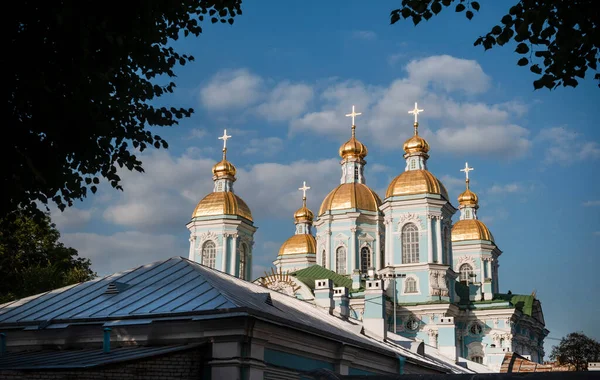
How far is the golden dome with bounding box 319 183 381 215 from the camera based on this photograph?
160 feet

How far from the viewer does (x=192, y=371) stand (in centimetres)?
1251

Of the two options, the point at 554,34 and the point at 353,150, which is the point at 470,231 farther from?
the point at 554,34

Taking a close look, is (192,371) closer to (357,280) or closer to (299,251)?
(357,280)

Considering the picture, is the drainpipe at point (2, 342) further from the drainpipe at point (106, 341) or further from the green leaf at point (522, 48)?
the green leaf at point (522, 48)

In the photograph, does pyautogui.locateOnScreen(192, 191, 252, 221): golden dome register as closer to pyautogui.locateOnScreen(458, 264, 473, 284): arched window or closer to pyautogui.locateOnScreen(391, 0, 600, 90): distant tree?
pyautogui.locateOnScreen(458, 264, 473, 284): arched window

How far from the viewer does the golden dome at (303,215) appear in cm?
5872

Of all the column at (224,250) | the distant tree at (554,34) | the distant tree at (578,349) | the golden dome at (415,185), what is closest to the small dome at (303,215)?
the column at (224,250)

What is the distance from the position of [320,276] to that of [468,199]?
68.3 feet

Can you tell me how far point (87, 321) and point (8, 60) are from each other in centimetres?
569

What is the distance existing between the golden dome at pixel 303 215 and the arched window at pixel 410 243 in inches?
578

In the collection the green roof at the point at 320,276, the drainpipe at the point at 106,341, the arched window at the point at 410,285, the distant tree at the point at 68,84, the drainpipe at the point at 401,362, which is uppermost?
the green roof at the point at 320,276

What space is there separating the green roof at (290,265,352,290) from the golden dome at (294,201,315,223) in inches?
458

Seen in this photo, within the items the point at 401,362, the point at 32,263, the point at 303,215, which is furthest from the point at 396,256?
the point at 401,362

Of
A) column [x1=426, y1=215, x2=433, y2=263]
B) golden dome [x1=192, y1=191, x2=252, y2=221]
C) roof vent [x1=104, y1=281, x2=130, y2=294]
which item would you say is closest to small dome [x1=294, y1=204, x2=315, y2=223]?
golden dome [x1=192, y1=191, x2=252, y2=221]
